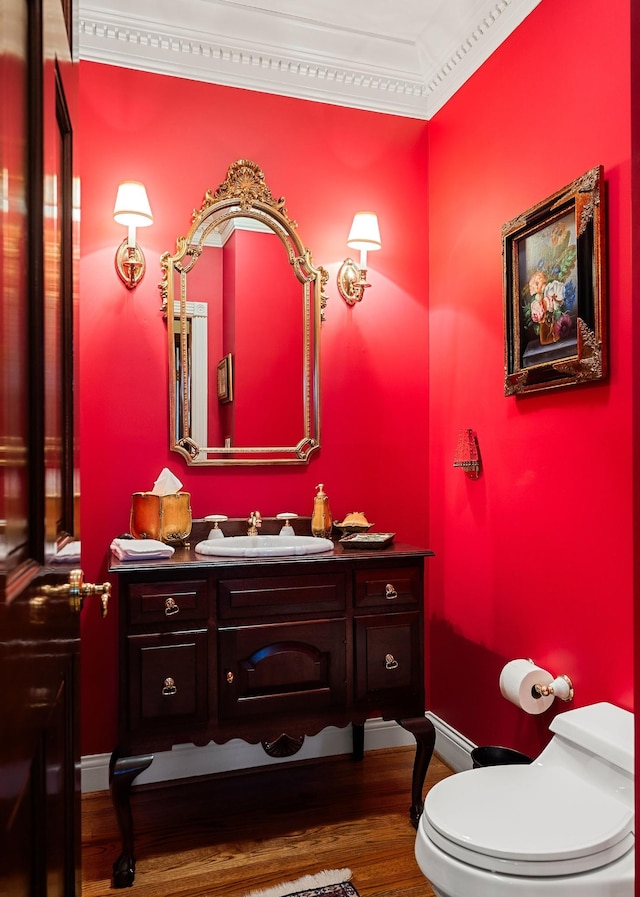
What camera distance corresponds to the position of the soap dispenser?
2.71 meters

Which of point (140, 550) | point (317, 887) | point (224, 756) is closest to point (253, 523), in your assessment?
point (140, 550)

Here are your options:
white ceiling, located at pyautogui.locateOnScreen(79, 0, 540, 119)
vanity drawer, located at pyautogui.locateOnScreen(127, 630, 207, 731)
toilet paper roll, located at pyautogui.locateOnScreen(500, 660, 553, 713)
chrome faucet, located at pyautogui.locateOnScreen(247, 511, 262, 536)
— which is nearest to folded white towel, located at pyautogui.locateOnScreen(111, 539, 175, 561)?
vanity drawer, located at pyautogui.locateOnScreen(127, 630, 207, 731)

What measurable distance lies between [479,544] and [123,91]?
2277 mm

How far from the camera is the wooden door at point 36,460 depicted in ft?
2.22

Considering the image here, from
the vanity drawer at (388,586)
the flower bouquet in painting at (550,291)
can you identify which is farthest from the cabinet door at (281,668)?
the flower bouquet in painting at (550,291)

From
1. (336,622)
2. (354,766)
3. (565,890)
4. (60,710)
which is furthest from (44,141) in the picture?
(354,766)

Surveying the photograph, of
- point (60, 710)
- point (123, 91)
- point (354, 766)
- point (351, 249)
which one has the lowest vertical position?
point (354, 766)

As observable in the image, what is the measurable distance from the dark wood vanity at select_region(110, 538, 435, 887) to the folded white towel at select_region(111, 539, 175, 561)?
2 centimetres

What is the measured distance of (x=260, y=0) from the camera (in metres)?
2.62

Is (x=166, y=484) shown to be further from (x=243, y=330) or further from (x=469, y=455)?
(x=469, y=455)

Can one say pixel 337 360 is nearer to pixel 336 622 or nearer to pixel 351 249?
pixel 351 249

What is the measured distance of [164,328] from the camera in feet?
8.91

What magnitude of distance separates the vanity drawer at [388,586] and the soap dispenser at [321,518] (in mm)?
407

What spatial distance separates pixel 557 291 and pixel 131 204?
1.57 m
